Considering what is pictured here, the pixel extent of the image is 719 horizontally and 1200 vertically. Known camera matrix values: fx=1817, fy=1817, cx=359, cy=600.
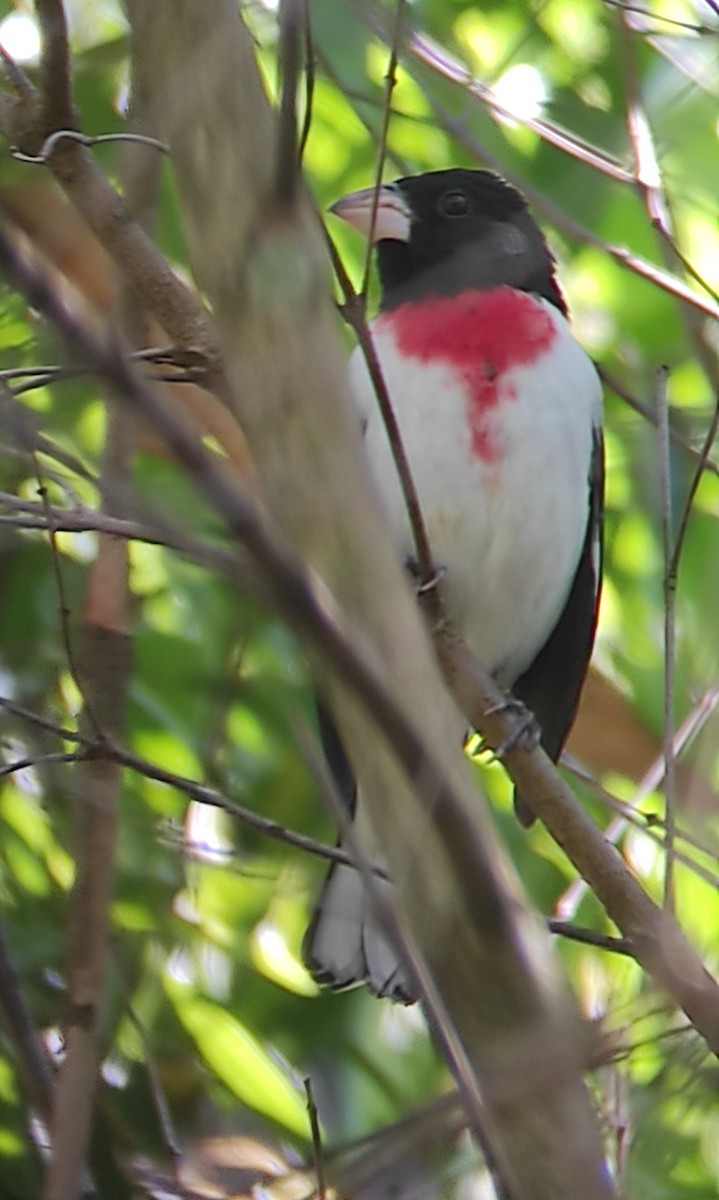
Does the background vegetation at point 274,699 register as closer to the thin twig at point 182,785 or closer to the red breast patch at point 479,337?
the red breast patch at point 479,337

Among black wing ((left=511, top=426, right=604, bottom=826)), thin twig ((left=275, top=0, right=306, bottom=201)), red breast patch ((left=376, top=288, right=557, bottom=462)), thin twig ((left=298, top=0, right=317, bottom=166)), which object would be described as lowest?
thin twig ((left=275, top=0, right=306, bottom=201))

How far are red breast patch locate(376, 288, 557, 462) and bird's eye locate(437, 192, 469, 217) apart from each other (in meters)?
0.21

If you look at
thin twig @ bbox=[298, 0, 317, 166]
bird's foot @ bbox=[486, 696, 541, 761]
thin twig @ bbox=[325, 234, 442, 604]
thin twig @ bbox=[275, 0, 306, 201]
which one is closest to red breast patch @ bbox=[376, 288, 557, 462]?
bird's foot @ bbox=[486, 696, 541, 761]

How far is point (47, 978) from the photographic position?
2299mm

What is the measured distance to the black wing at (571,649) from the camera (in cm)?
274

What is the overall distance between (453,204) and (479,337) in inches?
13.8

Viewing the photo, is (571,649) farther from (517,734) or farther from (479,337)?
(517,734)

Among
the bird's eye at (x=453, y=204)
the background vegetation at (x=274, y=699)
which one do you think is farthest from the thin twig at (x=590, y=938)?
the bird's eye at (x=453, y=204)

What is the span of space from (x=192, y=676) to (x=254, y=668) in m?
0.10

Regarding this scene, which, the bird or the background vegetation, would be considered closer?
the background vegetation

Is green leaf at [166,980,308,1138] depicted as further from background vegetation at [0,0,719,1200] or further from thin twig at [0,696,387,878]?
thin twig at [0,696,387,878]

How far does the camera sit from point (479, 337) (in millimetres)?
2672

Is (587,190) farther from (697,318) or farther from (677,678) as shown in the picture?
(677,678)

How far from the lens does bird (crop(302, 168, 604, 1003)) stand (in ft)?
8.51
